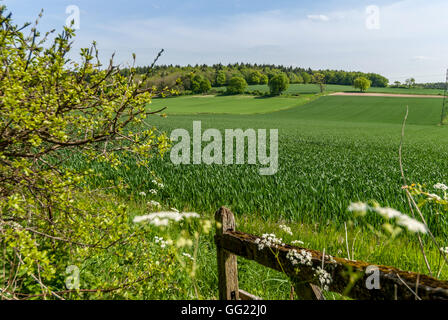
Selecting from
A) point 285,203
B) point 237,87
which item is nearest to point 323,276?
point 285,203

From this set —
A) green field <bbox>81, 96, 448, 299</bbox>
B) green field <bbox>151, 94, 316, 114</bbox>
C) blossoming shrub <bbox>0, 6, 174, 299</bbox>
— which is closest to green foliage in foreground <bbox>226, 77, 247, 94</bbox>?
green field <bbox>151, 94, 316, 114</bbox>

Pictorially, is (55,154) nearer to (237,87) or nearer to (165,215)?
(165,215)

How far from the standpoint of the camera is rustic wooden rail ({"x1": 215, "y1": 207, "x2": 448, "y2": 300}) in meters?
1.50

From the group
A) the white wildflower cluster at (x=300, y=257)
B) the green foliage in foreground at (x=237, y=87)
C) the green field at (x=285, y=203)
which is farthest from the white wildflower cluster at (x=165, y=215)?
the green foliage in foreground at (x=237, y=87)

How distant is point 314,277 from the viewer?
1900 mm

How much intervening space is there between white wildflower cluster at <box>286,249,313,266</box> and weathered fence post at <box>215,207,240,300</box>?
0.66 m

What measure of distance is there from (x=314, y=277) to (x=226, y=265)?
0.84 metres

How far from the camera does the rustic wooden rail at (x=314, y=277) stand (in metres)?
1.50

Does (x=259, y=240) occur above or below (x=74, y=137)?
below

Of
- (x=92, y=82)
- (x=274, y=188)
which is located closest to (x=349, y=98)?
(x=274, y=188)

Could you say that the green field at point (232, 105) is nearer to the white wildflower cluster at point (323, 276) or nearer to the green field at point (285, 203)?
the green field at point (285, 203)

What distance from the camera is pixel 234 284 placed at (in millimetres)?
2525

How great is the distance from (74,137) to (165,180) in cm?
A: 553
